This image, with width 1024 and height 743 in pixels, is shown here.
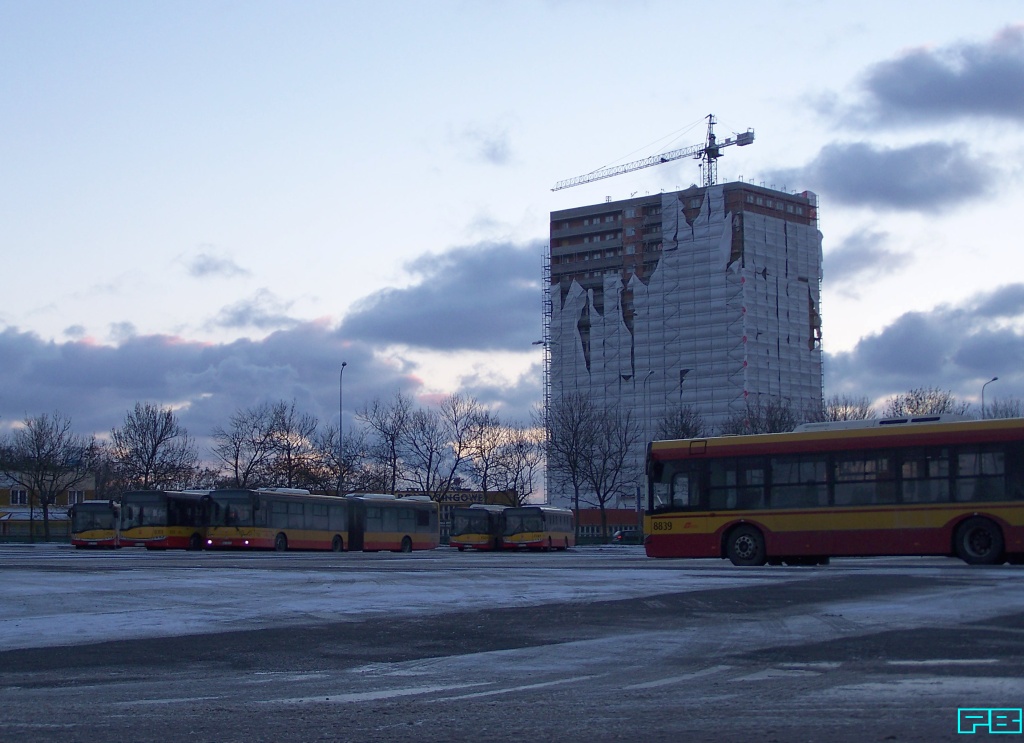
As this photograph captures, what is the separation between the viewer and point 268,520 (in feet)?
160

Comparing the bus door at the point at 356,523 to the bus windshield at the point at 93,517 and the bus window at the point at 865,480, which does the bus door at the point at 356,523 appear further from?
the bus window at the point at 865,480

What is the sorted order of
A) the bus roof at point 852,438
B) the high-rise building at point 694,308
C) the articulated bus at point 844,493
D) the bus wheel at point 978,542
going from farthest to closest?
1. the high-rise building at point 694,308
2. the bus roof at point 852,438
3. the articulated bus at point 844,493
4. the bus wheel at point 978,542

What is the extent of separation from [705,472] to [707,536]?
4.64 feet

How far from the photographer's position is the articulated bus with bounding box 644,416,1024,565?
73.4ft

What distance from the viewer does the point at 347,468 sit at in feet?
286

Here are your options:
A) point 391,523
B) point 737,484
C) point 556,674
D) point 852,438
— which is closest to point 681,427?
point 391,523

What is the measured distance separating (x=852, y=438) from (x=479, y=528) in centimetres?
3693

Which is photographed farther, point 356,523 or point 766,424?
point 766,424

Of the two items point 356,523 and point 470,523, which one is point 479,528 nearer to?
point 470,523

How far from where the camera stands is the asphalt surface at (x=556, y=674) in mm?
6742

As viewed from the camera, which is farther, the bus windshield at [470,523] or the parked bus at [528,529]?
the bus windshield at [470,523]

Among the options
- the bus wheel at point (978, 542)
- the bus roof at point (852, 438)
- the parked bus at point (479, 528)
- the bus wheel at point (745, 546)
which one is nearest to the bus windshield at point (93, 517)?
the parked bus at point (479, 528)

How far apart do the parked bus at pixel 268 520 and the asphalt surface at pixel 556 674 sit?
34196mm

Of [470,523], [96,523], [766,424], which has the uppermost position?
[766,424]
